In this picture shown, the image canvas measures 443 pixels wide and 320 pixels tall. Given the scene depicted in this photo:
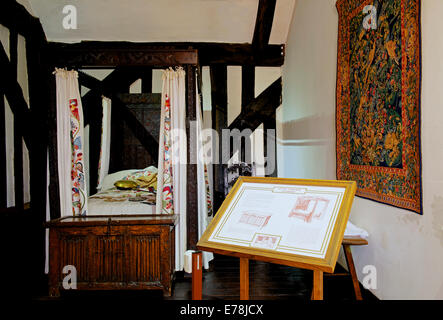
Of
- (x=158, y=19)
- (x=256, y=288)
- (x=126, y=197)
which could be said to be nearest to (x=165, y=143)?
(x=126, y=197)

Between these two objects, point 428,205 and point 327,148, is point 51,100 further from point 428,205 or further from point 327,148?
point 428,205

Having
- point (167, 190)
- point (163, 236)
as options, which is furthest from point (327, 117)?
point (163, 236)

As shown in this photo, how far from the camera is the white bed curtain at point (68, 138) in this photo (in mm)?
3395

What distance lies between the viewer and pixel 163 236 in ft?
9.84

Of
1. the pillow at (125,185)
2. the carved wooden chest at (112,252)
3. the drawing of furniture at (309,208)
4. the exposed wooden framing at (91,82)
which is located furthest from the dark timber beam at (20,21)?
the drawing of furniture at (309,208)

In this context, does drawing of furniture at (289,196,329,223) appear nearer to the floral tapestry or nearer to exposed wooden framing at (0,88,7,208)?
the floral tapestry

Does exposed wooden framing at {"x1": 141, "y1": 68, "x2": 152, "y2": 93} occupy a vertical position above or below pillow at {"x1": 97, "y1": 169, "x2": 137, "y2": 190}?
above

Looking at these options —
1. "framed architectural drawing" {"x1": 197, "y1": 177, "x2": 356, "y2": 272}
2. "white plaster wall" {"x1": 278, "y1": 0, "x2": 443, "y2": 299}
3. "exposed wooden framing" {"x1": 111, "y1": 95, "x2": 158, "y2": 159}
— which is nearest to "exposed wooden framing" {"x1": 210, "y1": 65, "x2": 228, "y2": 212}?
"exposed wooden framing" {"x1": 111, "y1": 95, "x2": 158, "y2": 159}

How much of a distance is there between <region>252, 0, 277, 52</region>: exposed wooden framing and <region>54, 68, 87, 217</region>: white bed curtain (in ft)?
8.56

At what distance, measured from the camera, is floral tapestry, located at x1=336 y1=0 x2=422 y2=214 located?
2.09m

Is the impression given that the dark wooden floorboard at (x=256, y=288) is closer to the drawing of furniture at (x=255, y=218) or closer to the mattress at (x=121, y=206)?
the mattress at (x=121, y=206)

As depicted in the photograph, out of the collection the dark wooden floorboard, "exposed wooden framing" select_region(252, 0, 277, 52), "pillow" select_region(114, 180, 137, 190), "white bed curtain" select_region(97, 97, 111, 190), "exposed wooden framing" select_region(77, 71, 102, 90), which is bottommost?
Answer: the dark wooden floorboard

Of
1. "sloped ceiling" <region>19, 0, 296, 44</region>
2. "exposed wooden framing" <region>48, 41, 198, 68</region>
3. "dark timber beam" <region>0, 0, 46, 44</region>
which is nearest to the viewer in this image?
"exposed wooden framing" <region>48, 41, 198, 68</region>

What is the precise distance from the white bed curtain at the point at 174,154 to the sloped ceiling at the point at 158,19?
1.59m
